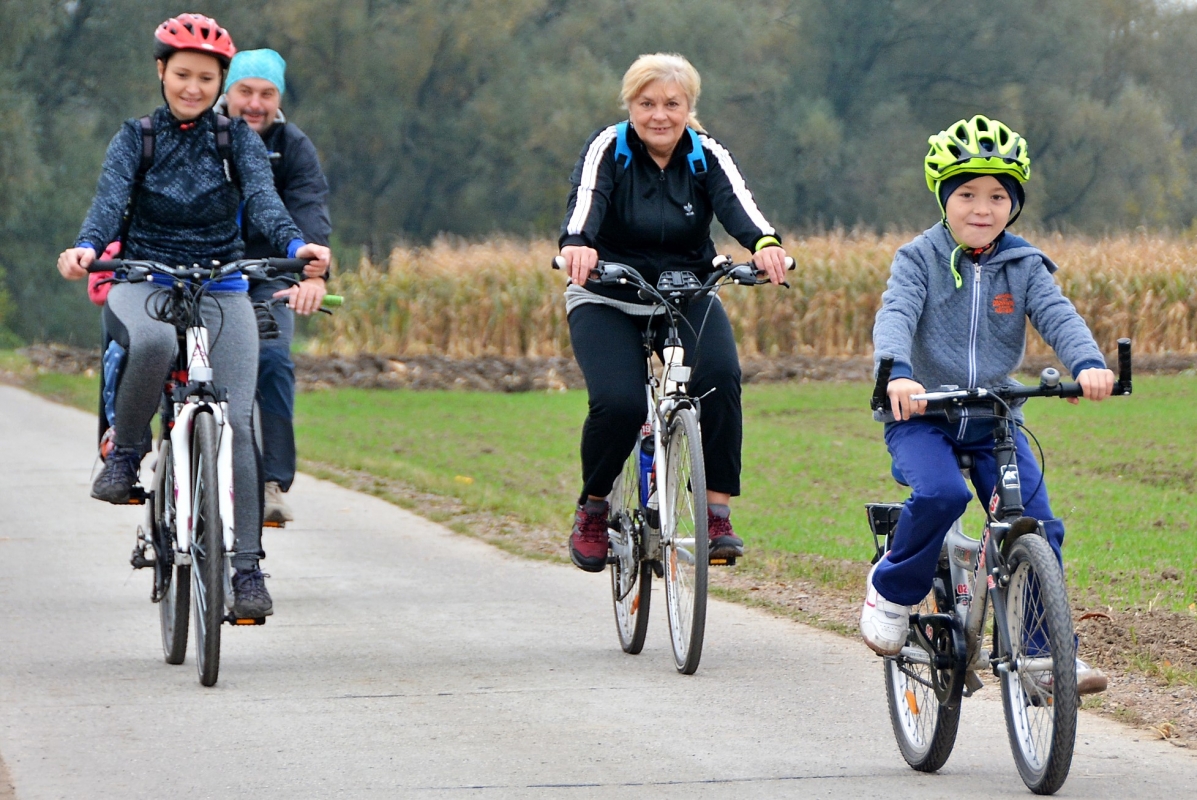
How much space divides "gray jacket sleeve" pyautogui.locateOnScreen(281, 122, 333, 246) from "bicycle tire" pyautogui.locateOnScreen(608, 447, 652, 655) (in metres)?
1.94

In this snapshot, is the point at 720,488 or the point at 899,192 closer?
the point at 720,488

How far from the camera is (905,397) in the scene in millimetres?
4391

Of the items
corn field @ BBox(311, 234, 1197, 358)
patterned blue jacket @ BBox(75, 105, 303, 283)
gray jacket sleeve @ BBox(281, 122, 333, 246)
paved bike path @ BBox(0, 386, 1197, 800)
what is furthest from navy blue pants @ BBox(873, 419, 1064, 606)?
corn field @ BBox(311, 234, 1197, 358)

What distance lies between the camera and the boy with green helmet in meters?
4.66

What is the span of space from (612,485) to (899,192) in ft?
175

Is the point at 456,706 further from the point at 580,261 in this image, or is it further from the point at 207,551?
the point at 580,261

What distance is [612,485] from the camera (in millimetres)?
6645

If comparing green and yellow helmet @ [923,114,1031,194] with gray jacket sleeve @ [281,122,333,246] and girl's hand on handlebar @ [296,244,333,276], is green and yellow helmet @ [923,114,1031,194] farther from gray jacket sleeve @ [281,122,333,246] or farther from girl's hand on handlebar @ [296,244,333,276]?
gray jacket sleeve @ [281,122,333,246]

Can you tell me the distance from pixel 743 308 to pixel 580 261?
19.5 m

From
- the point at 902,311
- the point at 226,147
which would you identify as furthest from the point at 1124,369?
the point at 226,147

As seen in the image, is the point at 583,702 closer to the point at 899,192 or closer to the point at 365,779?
the point at 365,779

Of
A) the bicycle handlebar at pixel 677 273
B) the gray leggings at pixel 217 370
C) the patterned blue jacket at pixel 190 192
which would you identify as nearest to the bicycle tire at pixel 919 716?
the bicycle handlebar at pixel 677 273

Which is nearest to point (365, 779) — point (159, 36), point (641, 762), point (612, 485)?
point (641, 762)

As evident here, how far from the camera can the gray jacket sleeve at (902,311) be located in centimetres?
458
